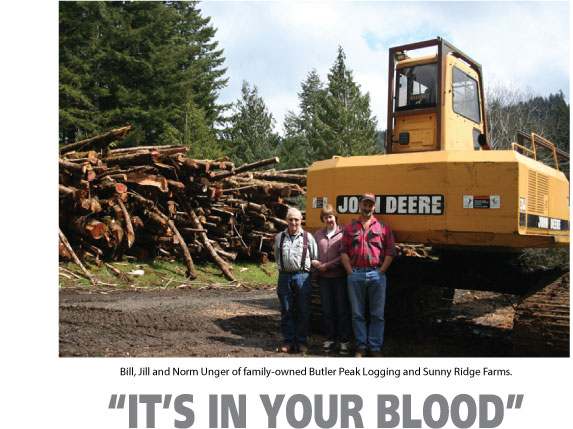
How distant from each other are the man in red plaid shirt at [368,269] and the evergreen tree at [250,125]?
110 feet

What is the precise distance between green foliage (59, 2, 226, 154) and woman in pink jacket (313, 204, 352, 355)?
20553mm

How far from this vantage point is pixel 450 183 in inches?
243

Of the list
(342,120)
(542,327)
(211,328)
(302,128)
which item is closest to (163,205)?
(211,328)

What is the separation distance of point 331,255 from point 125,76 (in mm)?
27929

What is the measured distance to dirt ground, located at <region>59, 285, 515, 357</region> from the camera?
632 centimetres

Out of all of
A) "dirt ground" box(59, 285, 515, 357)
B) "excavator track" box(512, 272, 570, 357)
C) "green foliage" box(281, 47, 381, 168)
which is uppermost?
"green foliage" box(281, 47, 381, 168)

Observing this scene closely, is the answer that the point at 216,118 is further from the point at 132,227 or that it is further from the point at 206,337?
the point at 206,337

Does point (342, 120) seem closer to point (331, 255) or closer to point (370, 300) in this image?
point (331, 255)

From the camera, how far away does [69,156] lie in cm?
1209

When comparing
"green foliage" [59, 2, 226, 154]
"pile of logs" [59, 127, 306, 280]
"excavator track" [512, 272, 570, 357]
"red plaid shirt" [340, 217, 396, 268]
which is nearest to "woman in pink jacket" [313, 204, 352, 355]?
"red plaid shirt" [340, 217, 396, 268]

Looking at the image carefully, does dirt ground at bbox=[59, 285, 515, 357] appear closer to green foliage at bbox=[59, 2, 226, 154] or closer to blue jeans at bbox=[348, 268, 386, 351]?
blue jeans at bbox=[348, 268, 386, 351]

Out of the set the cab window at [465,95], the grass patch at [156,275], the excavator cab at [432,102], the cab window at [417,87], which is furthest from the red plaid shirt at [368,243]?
the grass patch at [156,275]

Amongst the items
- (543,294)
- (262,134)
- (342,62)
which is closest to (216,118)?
(262,134)

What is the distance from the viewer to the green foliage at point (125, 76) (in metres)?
28.3
